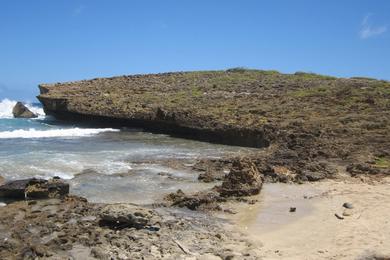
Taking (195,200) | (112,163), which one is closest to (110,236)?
(195,200)

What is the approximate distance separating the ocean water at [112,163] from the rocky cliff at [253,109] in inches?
76.6

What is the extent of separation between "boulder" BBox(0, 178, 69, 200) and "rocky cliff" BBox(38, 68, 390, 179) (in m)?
7.57

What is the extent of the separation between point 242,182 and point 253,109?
57.0ft

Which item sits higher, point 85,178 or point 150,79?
point 150,79

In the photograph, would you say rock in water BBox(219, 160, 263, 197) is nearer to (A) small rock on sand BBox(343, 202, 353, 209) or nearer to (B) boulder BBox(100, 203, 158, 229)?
(A) small rock on sand BBox(343, 202, 353, 209)

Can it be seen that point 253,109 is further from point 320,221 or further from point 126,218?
point 126,218

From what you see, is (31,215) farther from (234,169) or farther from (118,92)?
(118,92)

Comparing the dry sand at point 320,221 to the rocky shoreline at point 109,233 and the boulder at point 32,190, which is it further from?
the boulder at point 32,190

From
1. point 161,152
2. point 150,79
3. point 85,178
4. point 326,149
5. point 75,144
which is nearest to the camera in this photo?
point 85,178

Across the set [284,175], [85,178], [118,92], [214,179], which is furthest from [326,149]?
[118,92]

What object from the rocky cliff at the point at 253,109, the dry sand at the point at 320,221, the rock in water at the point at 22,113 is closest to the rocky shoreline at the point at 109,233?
the dry sand at the point at 320,221

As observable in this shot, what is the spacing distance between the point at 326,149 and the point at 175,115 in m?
12.4

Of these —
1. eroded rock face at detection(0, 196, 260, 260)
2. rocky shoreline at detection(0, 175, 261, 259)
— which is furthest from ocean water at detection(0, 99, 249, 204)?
eroded rock face at detection(0, 196, 260, 260)

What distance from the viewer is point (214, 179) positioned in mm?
15211
